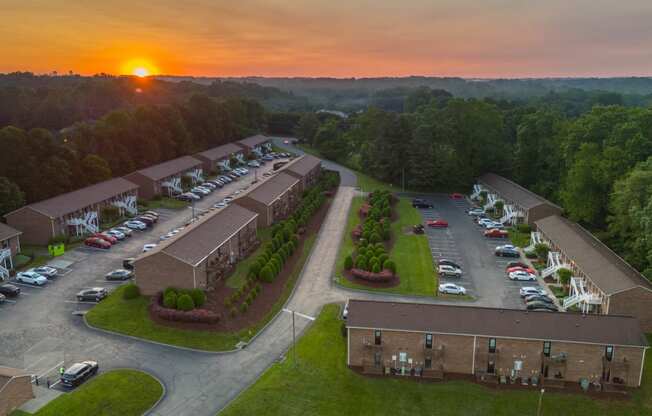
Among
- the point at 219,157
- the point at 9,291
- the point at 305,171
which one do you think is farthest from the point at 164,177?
the point at 9,291

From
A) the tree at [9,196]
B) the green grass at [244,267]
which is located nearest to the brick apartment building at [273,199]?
the green grass at [244,267]

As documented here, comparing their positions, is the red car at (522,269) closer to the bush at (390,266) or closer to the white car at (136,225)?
the bush at (390,266)

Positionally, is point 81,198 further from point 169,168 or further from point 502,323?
point 502,323

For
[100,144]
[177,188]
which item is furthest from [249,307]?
[100,144]

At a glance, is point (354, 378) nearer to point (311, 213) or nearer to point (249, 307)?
point (249, 307)

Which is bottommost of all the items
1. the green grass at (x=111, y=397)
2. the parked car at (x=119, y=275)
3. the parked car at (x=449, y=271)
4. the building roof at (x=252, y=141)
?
the green grass at (x=111, y=397)
